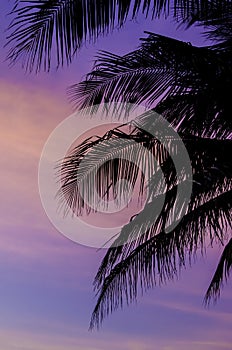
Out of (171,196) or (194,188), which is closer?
(194,188)

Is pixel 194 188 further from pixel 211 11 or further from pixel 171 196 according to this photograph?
pixel 211 11

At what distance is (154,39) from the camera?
23.1 ft

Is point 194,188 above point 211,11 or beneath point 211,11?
beneath

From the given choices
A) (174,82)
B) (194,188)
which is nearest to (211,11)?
(174,82)

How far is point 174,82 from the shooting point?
22.6 feet

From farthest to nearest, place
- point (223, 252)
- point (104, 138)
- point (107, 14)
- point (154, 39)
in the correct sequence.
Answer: point (223, 252), point (104, 138), point (154, 39), point (107, 14)

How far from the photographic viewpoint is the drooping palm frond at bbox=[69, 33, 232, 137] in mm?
6695

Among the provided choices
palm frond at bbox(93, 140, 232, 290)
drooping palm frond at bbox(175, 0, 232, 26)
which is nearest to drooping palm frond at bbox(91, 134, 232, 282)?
palm frond at bbox(93, 140, 232, 290)

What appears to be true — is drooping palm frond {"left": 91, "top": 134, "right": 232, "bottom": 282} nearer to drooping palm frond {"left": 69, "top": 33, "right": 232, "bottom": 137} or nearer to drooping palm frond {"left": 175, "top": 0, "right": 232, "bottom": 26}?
drooping palm frond {"left": 69, "top": 33, "right": 232, "bottom": 137}

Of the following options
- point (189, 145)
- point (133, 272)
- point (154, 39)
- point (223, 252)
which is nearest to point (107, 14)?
point (154, 39)

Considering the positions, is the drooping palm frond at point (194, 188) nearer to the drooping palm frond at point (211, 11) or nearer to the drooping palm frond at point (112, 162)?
the drooping palm frond at point (112, 162)

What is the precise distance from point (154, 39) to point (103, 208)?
1.98 metres

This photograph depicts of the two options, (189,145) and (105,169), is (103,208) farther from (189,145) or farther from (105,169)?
(189,145)

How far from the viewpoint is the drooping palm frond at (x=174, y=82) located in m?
6.70
